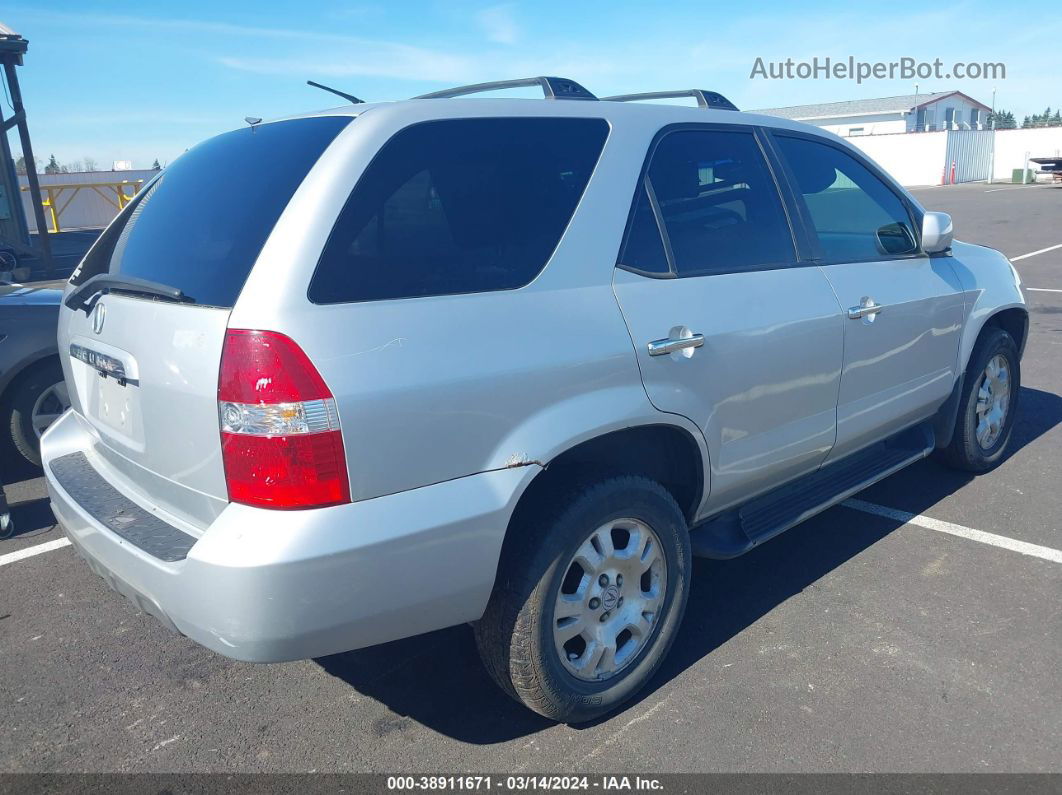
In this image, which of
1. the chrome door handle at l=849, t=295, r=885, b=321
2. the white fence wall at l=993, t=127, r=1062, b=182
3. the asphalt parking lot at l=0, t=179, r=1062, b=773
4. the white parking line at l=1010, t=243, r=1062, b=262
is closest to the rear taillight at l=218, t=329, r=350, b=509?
the asphalt parking lot at l=0, t=179, r=1062, b=773

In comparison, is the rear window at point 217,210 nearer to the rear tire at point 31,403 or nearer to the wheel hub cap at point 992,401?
the rear tire at point 31,403

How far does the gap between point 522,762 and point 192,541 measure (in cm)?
117

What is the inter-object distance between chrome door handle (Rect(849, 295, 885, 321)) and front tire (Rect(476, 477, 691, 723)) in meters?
1.23

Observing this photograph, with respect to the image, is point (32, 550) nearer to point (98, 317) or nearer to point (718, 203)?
point (98, 317)

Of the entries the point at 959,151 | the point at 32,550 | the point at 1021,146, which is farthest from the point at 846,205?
the point at 1021,146

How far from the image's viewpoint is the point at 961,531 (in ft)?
13.6

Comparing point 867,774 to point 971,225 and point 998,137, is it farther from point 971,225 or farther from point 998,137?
point 998,137

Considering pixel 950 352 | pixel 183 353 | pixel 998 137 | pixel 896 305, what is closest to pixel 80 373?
pixel 183 353

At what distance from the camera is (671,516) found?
9.45ft

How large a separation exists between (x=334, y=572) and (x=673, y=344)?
128cm

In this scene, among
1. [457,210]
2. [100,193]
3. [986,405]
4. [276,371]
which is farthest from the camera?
[100,193]

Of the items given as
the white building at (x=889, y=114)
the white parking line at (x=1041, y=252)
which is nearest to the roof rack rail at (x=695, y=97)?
the white parking line at (x=1041, y=252)

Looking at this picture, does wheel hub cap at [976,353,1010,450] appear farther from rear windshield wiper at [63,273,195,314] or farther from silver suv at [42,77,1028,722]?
rear windshield wiper at [63,273,195,314]

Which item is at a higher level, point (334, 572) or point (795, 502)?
point (334, 572)
